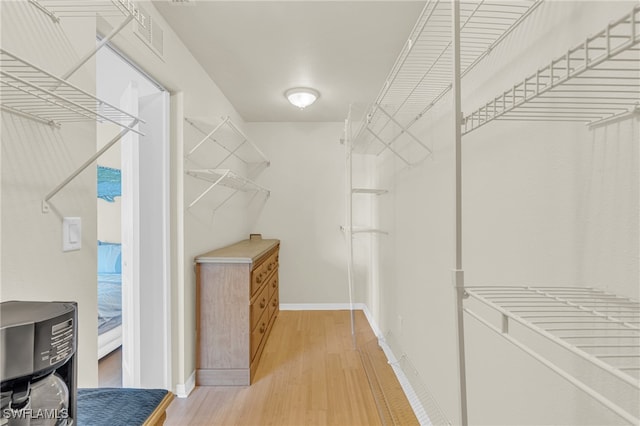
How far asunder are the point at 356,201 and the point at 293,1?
8.45 ft

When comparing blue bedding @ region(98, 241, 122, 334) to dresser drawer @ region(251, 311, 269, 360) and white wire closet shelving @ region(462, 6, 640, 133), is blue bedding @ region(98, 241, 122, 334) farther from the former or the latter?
white wire closet shelving @ region(462, 6, 640, 133)

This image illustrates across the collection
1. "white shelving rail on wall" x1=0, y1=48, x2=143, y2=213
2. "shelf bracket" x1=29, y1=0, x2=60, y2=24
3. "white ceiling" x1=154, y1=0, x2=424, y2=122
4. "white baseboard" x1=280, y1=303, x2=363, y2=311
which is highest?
"white ceiling" x1=154, y1=0, x2=424, y2=122

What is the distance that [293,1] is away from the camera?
169cm

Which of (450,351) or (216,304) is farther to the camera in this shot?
(216,304)

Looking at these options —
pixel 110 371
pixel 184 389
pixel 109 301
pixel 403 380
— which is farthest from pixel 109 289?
pixel 403 380

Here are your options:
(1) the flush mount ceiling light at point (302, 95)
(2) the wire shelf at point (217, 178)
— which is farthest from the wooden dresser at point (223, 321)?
(1) the flush mount ceiling light at point (302, 95)

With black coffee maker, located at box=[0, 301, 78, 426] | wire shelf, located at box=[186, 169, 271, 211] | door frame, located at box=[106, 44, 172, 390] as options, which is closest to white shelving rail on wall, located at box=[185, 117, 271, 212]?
wire shelf, located at box=[186, 169, 271, 211]

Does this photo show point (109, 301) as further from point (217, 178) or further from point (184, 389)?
point (217, 178)

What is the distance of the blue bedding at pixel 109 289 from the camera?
2.74m

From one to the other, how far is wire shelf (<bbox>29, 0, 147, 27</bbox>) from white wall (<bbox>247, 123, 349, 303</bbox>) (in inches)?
104

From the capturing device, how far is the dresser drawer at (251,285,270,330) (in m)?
2.37

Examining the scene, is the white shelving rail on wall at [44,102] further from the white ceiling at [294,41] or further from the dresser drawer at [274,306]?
the dresser drawer at [274,306]

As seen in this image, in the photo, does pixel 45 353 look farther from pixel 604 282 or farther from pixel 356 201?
pixel 356 201

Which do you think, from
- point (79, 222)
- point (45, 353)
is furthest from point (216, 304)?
point (45, 353)
